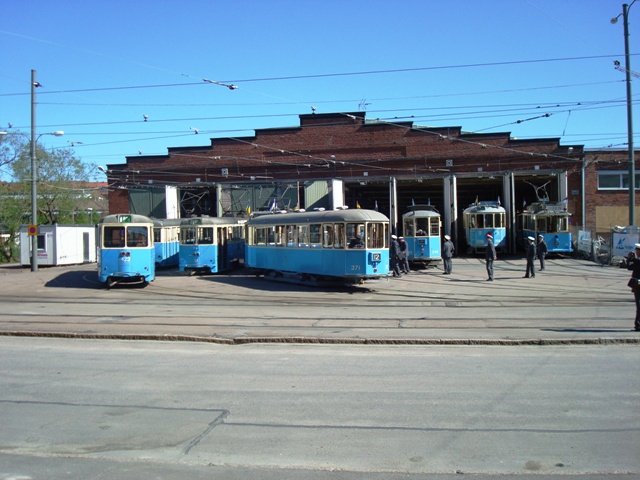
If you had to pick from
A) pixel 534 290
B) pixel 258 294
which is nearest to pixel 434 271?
pixel 534 290

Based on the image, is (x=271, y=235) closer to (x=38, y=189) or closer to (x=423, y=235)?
(x=423, y=235)

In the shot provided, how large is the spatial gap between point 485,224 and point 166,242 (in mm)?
19588

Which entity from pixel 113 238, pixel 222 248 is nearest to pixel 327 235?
pixel 113 238

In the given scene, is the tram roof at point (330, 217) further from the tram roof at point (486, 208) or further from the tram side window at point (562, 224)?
the tram side window at point (562, 224)

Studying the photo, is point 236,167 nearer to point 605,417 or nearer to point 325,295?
point 325,295

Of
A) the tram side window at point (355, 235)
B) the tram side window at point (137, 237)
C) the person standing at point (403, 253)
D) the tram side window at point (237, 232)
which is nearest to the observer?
the tram side window at point (355, 235)

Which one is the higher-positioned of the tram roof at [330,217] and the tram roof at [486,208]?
the tram roof at [486,208]

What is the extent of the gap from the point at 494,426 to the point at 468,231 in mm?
34537

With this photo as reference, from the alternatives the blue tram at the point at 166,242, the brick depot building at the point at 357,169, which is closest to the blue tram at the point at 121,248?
the blue tram at the point at 166,242

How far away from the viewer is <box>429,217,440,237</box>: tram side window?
3203 centimetres

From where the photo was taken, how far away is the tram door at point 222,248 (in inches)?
1172

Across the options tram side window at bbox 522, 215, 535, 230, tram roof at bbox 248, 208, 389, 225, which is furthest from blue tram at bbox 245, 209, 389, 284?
tram side window at bbox 522, 215, 535, 230

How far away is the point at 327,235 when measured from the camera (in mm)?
22016

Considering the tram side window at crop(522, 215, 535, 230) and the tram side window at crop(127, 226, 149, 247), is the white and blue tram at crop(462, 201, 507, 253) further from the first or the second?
the tram side window at crop(127, 226, 149, 247)
